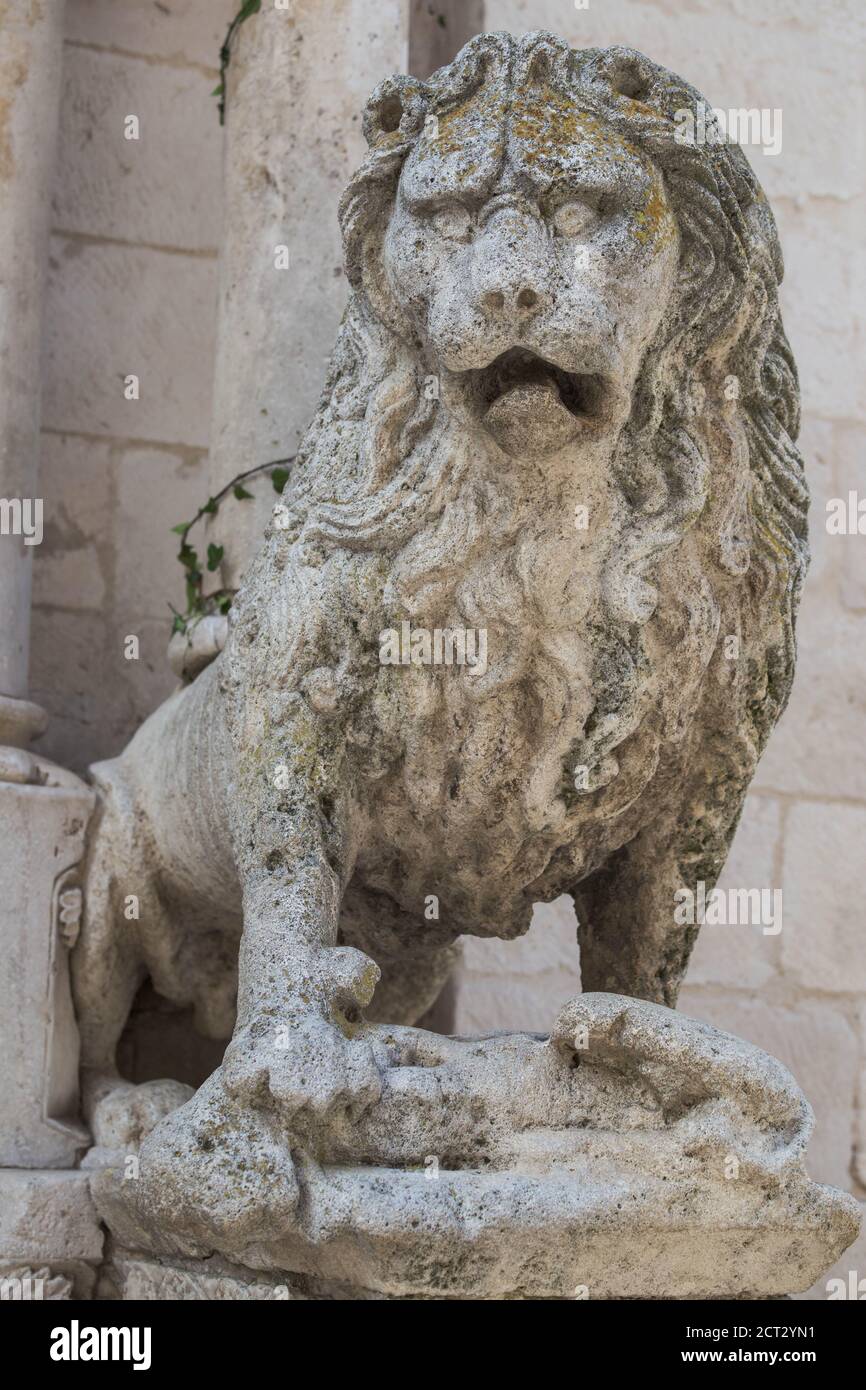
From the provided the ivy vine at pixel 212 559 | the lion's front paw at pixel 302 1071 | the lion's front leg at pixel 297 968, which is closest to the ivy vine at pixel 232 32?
the ivy vine at pixel 212 559

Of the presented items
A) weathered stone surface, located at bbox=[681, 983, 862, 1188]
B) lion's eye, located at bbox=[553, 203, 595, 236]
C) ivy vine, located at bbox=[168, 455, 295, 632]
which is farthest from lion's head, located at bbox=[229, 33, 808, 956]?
weathered stone surface, located at bbox=[681, 983, 862, 1188]

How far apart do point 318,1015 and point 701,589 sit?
0.71 meters

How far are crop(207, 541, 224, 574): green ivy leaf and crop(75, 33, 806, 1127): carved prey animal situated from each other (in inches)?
21.6

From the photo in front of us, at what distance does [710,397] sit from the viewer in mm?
2424

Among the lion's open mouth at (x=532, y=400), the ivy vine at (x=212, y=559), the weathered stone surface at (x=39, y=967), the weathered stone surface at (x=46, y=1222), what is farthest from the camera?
the ivy vine at (x=212, y=559)

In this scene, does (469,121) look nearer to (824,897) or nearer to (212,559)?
(212,559)

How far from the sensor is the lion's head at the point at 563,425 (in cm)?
225

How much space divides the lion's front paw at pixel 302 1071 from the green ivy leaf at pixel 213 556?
1112mm

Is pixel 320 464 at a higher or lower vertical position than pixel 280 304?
lower

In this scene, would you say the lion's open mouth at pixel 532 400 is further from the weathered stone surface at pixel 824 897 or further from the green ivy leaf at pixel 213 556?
the weathered stone surface at pixel 824 897

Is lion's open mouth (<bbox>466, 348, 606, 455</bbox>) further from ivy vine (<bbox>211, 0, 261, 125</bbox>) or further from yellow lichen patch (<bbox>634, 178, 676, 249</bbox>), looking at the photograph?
ivy vine (<bbox>211, 0, 261, 125</bbox>)

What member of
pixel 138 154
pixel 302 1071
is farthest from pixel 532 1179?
pixel 138 154
